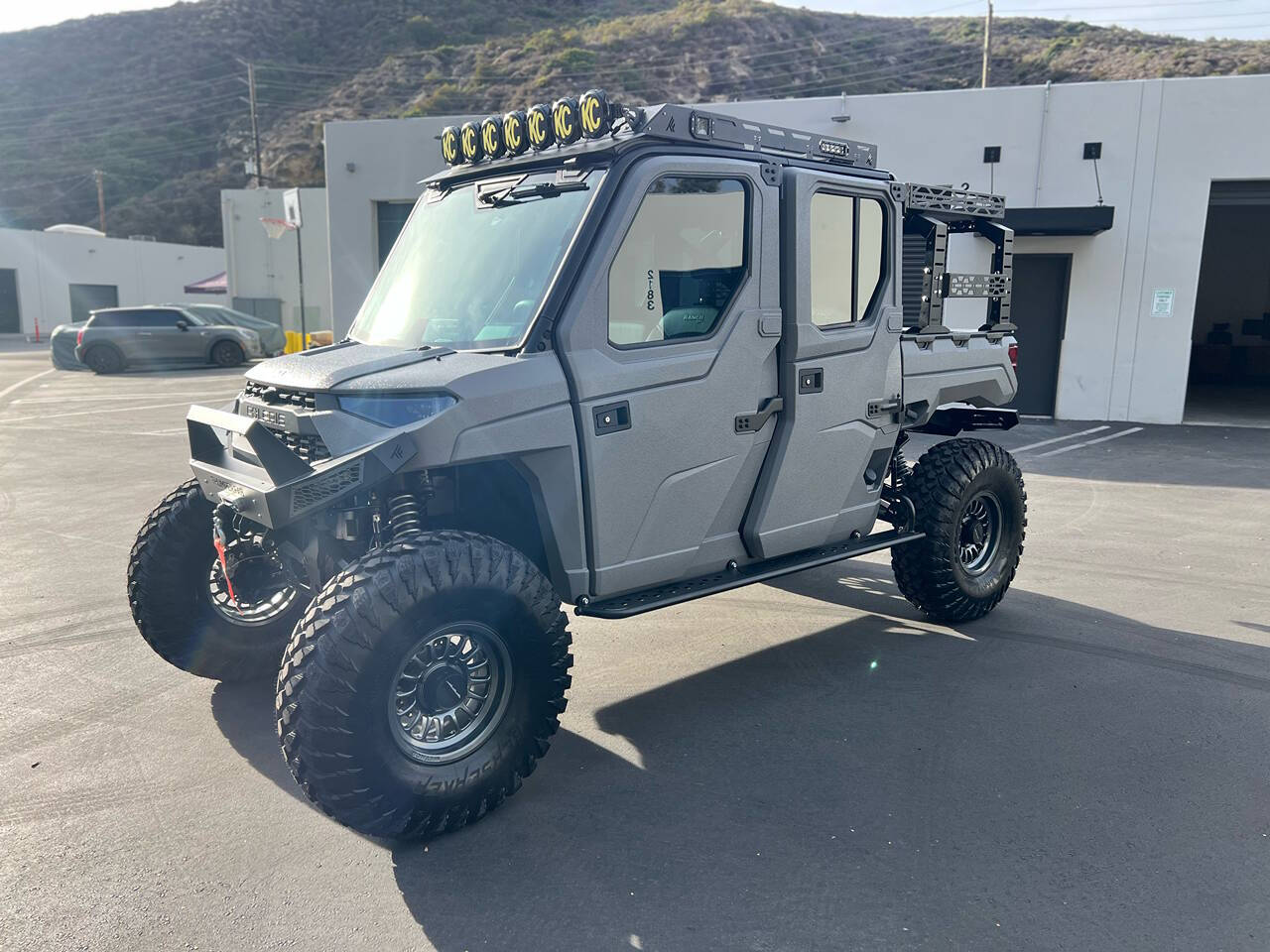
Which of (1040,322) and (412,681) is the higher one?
(1040,322)

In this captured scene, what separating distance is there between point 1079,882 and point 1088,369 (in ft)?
45.3

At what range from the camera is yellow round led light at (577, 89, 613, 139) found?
158 inches

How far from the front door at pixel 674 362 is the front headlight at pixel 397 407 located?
1.88 ft

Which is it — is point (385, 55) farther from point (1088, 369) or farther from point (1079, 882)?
point (1079, 882)

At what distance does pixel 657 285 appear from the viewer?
414 cm

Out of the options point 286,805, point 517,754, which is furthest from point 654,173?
point 286,805

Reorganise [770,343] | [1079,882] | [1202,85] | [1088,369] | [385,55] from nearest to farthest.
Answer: [1079,882] → [770,343] → [1202,85] → [1088,369] → [385,55]

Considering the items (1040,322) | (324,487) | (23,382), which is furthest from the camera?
(23,382)

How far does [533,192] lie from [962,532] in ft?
11.5

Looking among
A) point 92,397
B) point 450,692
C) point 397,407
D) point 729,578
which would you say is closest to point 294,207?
point 92,397

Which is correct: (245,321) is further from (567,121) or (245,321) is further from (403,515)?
(403,515)

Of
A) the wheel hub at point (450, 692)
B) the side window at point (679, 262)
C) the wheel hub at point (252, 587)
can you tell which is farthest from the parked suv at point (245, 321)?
the wheel hub at point (450, 692)

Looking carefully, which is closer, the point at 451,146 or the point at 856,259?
the point at 451,146

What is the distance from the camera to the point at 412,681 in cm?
353
